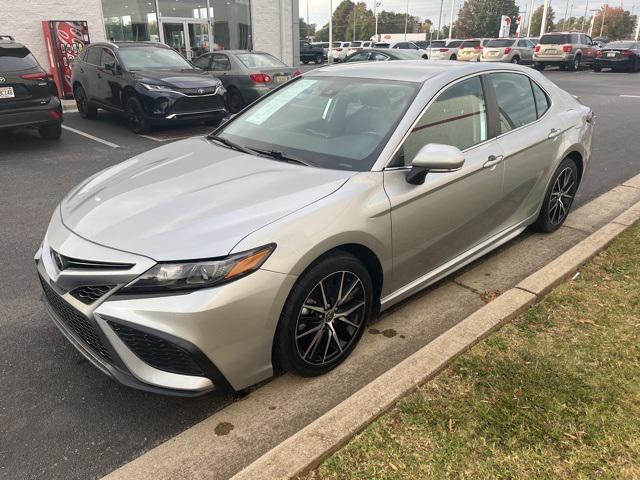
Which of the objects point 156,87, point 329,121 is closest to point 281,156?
point 329,121

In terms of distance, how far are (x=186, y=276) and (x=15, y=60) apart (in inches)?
289

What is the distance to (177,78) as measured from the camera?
943cm

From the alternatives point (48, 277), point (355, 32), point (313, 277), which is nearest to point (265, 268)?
point (313, 277)

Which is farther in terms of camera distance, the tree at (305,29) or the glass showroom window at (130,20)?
the tree at (305,29)

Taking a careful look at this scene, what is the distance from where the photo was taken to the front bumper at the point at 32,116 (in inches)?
303

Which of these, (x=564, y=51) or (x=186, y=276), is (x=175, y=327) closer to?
(x=186, y=276)

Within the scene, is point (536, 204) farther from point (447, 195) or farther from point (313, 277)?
point (313, 277)

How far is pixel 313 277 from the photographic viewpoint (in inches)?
101

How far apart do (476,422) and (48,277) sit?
2.22 metres

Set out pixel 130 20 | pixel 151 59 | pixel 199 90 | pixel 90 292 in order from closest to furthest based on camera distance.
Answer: pixel 90 292, pixel 199 90, pixel 151 59, pixel 130 20

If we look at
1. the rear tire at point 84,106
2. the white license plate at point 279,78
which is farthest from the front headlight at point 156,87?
the white license plate at point 279,78

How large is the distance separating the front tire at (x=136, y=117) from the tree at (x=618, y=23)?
370 ft

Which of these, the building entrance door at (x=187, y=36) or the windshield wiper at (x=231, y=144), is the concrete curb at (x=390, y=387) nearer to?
the windshield wiper at (x=231, y=144)

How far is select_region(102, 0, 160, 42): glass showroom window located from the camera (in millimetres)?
15441
